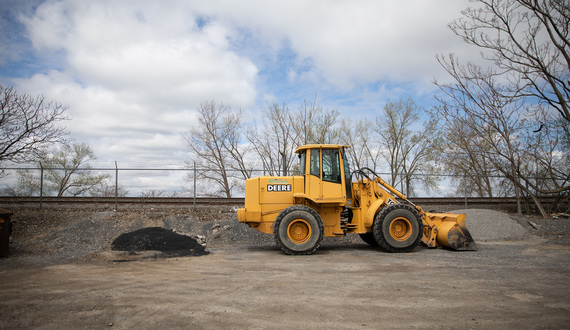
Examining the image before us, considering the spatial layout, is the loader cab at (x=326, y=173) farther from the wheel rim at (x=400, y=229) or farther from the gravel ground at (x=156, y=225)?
Result: the gravel ground at (x=156, y=225)

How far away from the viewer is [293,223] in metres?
9.43

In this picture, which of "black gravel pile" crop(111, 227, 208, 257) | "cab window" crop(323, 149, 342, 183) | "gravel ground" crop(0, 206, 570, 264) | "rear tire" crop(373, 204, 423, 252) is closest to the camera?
"rear tire" crop(373, 204, 423, 252)

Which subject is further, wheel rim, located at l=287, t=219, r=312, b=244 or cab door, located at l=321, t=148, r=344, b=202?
cab door, located at l=321, t=148, r=344, b=202

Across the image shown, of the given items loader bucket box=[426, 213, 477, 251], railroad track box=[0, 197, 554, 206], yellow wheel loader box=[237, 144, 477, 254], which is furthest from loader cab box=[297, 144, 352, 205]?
railroad track box=[0, 197, 554, 206]

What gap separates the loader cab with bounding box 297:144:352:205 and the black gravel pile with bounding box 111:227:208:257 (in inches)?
135

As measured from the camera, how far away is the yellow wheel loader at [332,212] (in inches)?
368

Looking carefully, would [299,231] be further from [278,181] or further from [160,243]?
[160,243]

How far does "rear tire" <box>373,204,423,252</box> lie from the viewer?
371 inches

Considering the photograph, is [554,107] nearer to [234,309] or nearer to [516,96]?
[516,96]

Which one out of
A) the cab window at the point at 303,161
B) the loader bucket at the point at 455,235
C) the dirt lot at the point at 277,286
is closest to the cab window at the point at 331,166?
the cab window at the point at 303,161

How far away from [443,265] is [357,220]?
2.64 metres

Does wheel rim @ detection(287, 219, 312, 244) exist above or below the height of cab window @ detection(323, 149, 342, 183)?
below

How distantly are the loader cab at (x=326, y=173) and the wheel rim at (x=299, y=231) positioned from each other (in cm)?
72

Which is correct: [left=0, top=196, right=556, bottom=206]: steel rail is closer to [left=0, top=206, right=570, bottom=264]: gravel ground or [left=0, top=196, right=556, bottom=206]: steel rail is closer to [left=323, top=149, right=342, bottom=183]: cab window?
[left=0, top=206, right=570, bottom=264]: gravel ground
